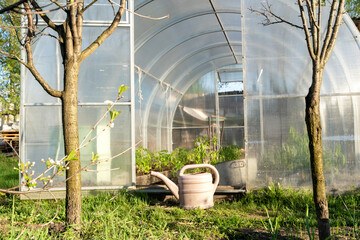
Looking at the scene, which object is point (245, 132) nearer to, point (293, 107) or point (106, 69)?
point (293, 107)

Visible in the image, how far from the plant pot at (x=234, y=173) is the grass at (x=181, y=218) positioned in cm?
50

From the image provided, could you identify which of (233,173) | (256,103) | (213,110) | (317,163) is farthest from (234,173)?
(213,110)

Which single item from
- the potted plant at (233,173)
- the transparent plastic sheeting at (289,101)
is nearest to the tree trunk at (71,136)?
the transparent plastic sheeting at (289,101)

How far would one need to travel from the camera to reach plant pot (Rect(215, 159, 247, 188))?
16.0 ft

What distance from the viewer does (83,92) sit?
480cm

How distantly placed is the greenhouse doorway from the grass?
22.7 ft

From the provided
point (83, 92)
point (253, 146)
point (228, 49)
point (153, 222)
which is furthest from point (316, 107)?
point (228, 49)

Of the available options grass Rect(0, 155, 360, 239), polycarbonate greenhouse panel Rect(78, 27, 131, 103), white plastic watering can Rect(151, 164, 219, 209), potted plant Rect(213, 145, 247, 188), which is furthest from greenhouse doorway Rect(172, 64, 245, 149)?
white plastic watering can Rect(151, 164, 219, 209)

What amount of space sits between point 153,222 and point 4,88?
10.3 m

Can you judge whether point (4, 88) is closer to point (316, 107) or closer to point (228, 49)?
point (228, 49)

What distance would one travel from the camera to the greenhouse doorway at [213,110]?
11.4 meters

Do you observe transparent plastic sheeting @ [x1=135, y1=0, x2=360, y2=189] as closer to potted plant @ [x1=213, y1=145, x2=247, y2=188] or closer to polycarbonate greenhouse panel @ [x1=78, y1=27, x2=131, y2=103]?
potted plant @ [x1=213, y1=145, x2=247, y2=188]

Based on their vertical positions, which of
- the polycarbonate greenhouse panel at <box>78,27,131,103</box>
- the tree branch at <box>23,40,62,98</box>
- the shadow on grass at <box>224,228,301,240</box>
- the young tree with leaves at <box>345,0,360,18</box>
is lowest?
the shadow on grass at <box>224,228,301,240</box>

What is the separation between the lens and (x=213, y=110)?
11828 millimetres
